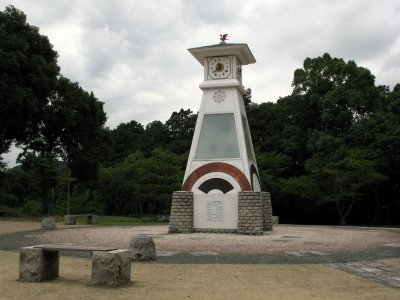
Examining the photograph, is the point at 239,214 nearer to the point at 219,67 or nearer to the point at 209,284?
the point at 219,67

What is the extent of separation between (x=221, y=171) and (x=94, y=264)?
1139 cm

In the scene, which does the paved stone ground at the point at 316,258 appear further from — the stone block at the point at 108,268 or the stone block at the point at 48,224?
the stone block at the point at 48,224

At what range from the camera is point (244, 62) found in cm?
2086

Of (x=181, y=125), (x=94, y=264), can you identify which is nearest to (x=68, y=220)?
(x=94, y=264)

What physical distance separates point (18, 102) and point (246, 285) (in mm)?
21308

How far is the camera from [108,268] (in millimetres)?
6938

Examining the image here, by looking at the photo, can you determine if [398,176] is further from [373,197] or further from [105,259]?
[105,259]

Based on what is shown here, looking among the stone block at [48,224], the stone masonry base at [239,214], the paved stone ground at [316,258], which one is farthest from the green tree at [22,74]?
the paved stone ground at [316,258]

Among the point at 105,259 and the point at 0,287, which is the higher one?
the point at 105,259

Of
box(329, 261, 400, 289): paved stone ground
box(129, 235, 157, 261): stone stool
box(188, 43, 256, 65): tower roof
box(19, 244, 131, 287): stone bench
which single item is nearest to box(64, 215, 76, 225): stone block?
Answer: box(188, 43, 256, 65): tower roof

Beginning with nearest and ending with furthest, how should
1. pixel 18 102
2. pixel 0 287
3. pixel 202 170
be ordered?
pixel 0 287
pixel 202 170
pixel 18 102

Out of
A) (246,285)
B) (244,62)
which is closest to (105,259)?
(246,285)

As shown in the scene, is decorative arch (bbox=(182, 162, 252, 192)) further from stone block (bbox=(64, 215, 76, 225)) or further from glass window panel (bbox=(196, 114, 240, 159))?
stone block (bbox=(64, 215, 76, 225))

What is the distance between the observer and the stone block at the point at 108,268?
6.91 m
